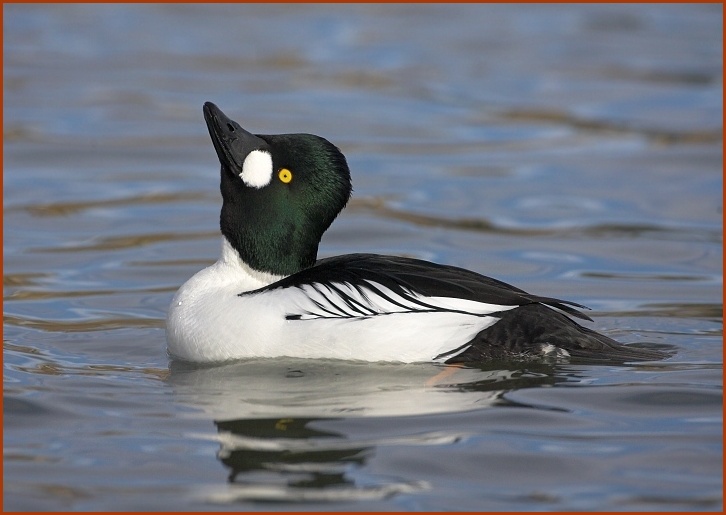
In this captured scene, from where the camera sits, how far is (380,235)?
36.3ft

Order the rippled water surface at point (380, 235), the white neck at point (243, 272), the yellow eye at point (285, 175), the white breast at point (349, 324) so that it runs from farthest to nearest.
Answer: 1. the white neck at point (243, 272)
2. the yellow eye at point (285, 175)
3. the white breast at point (349, 324)
4. the rippled water surface at point (380, 235)

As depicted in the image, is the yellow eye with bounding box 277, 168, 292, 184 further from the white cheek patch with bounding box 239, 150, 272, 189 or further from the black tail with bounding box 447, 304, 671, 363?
the black tail with bounding box 447, 304, 671, 363

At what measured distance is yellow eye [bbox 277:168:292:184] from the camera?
24.2 ft

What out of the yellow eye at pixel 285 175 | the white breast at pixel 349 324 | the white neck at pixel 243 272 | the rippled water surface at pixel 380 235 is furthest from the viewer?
the white neck at pixel 243 272

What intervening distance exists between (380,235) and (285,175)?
12.3 feet

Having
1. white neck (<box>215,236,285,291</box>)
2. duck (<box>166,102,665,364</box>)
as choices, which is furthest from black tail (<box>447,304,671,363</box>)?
white neck (<box>215,236,285,291</box>)

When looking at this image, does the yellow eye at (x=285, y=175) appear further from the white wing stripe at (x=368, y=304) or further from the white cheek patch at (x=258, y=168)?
the white wing stripe at (x=368, y=304)

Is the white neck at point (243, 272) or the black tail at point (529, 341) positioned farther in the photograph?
the white neck at point (243, 272)

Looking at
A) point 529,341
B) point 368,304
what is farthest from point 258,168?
point 529,341

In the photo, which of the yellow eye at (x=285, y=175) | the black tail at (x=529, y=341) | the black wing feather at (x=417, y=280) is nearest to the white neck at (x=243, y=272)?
the black wing feather at (x=417, y=280)

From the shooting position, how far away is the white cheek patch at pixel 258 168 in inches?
291

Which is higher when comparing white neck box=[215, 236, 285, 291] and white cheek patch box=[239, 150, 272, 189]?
white cheek patch box=[239, 150, 272, 189]

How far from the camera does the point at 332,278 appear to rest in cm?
712

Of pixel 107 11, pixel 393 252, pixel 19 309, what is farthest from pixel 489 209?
pixel 107 11
